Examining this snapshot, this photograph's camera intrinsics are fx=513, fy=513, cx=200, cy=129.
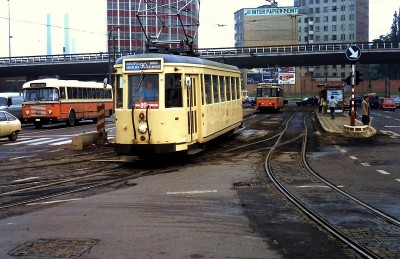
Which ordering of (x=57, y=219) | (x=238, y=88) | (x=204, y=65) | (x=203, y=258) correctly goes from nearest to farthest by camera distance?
1. (x=203, y=258)
2. (x=57, y=219)
3. (x=204, y=65)
4. (x=238, y=88)

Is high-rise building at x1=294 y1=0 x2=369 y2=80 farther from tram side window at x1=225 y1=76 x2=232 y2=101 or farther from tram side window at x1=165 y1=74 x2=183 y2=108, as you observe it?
tram side window at x1=165 y1=74 x2=183 y2=108

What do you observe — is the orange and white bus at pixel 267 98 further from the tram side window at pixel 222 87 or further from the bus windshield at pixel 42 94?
the tram side window at pixel 222 87

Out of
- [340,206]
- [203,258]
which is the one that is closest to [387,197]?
[340,206]

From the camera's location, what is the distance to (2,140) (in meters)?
25.1

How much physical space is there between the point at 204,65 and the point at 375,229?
10.1m

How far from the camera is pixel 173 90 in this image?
1458 centimetres

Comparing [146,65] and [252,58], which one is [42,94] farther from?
[252,58]

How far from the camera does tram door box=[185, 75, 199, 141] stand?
15.0 metres

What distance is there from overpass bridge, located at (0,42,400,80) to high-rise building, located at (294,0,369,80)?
6058 cm

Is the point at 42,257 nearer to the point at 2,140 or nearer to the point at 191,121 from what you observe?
the point at 191,121

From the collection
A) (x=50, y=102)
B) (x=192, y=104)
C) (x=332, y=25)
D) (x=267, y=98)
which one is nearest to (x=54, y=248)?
(x=192, y=104)

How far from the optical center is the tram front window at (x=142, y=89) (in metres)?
14.4

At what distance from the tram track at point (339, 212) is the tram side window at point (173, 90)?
312cm

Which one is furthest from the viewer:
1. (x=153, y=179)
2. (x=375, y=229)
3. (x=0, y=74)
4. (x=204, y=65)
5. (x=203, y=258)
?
(x=0, y=74)
